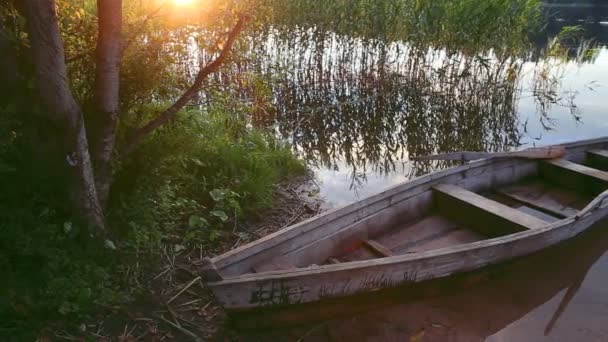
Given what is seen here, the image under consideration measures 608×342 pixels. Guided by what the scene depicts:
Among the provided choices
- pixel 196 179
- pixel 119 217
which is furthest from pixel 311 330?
pixel 196 179

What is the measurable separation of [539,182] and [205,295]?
3.29m

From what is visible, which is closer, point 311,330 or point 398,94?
point 311,330

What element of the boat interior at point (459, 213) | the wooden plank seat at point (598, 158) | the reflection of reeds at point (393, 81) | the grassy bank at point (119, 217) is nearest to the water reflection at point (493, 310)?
the boat interior at point (459, 213)

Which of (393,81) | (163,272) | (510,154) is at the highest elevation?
(393,81)

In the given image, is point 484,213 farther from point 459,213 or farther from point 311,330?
point 311,330

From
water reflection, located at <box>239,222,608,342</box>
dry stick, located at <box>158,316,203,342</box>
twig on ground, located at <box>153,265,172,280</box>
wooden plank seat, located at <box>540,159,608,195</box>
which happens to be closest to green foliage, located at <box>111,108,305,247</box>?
twig on ground, located at <box>153,265,172,280</box>

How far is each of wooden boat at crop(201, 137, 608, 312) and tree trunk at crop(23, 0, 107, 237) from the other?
0.83m

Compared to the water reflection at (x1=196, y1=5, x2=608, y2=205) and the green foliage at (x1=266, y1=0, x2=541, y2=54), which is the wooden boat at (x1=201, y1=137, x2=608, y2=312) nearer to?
the water reflection at (x1=196, y1=5, x2=608, y2=205)

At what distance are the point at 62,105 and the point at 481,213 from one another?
9.11 feet

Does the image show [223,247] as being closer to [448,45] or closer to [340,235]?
[340,235]

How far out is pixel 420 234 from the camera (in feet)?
11.6

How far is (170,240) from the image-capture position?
3273 millimetres

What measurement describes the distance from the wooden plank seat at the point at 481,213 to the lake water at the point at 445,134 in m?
0.32

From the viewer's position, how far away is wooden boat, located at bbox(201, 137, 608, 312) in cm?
243
